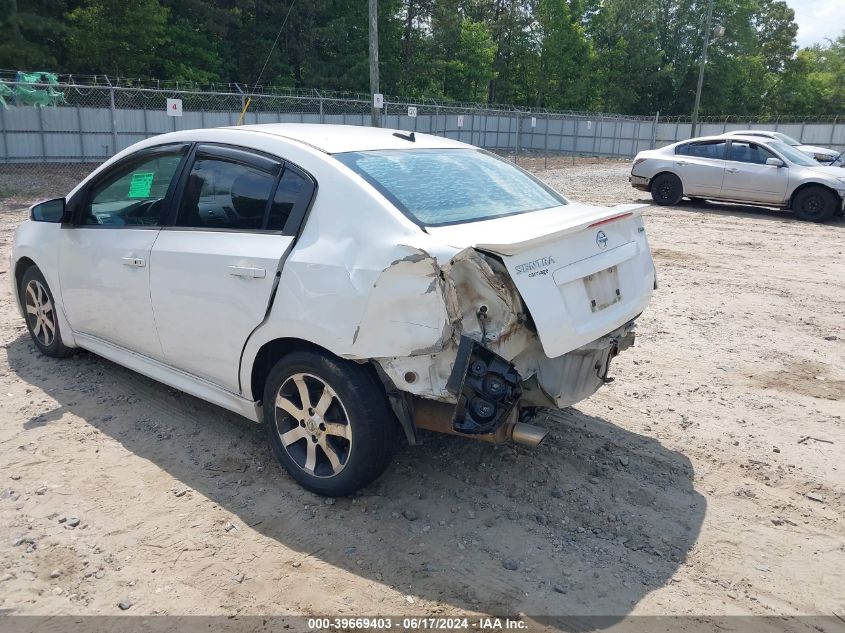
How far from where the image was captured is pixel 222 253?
361 cm

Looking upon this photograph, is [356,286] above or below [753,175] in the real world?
below

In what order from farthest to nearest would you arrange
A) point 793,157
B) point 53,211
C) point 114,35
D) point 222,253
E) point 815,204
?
point 114,35 < point 793,157 < point 815,204 < point 53,211 < point 222,253

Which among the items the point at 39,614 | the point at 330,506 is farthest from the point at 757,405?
the point at 39,614

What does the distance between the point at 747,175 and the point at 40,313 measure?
43.2ft

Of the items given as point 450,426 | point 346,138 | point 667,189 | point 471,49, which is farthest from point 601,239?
point 471,49

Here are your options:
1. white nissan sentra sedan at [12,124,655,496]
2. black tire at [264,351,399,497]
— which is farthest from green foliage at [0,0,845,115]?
black tire at [264,351,399,497]

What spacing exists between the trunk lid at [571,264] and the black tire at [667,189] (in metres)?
12.2

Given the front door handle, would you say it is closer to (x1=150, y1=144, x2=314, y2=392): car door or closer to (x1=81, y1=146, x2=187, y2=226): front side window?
(x1=150, y1=144, x2=314, y2=392): car door

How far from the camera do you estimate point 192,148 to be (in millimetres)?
4012

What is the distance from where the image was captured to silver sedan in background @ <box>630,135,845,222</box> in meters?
13.3

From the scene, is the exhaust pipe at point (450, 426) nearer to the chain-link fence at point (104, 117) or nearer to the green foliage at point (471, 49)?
the chain-link fence at point (104, 117)

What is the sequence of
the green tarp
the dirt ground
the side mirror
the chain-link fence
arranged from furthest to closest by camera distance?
1. the chain-link fence
2. the green tarp
3. the side mirror
4. the dirt ground

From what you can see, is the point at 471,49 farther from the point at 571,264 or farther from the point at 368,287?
the point at 368,287

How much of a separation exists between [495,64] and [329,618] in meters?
59.5
